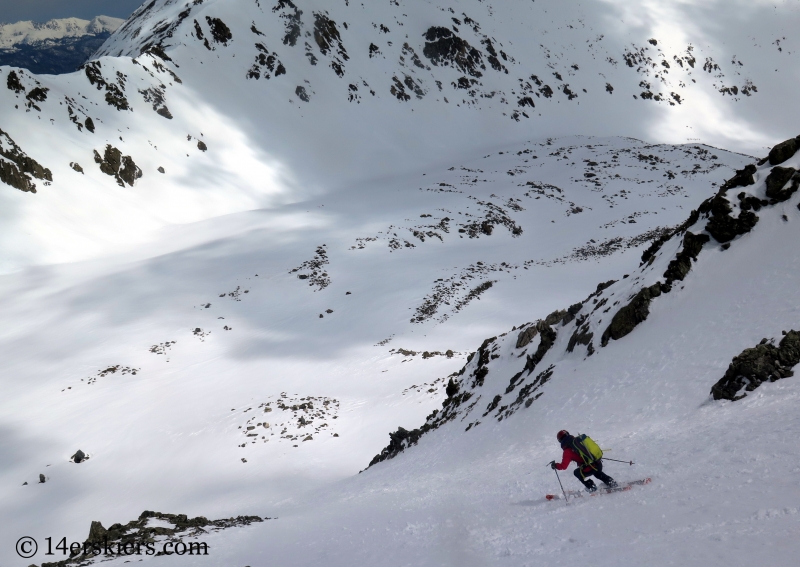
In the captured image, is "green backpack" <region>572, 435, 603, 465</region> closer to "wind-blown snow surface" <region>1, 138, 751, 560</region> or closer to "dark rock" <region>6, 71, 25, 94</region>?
"wind-blown snow surface" <region>1, 138, 751, 560</region>

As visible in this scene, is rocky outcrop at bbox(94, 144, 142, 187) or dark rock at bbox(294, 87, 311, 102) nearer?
rocky outcrop at bbox(94, 144, 142, 187)

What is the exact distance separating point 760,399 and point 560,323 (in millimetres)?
8505

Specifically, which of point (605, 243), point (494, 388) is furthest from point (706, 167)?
point (494, 388)

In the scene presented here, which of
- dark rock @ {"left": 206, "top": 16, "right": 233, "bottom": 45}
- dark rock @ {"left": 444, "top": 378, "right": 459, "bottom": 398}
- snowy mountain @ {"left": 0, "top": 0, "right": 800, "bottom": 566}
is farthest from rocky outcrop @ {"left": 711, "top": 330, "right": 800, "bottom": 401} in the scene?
dark rock @ {"left": 206, "top": 16, "right": 233, "bottom": 45}

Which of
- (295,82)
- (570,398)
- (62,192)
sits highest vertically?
(295,82)

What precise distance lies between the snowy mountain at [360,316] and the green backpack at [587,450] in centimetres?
69

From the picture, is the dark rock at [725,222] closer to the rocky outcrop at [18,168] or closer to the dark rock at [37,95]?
the rocky outcrop at [18,168]

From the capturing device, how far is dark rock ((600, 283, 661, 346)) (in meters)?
13.5

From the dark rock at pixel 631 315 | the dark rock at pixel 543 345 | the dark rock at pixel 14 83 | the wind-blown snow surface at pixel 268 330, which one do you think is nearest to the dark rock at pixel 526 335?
the dark rock at pixel 543 345

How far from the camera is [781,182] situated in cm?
1309

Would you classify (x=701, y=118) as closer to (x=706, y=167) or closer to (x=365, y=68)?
(x=706, y=167)

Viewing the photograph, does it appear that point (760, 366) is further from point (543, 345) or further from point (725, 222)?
point (543, 345)

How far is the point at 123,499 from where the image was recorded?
15.8 meters

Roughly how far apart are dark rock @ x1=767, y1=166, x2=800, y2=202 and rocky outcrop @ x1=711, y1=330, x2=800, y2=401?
589 cm
